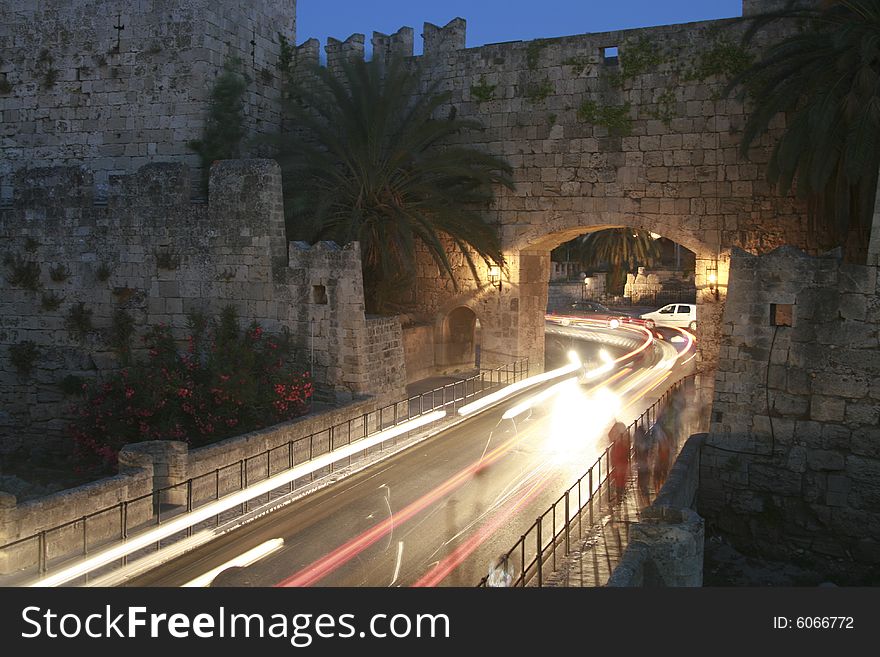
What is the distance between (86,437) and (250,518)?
4423 mm

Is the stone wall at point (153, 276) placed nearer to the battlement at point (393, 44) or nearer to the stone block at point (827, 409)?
the battlement at point (393, 44)

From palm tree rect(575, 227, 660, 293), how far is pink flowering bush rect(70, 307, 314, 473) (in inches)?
1023

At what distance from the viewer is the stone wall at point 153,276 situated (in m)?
14.3

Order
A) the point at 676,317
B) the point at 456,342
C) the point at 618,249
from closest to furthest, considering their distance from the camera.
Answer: the point at 456,342 → the point at 676,317 → the point at 618,249

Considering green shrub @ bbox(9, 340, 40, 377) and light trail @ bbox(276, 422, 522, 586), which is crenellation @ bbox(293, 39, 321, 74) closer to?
green shrub @ bbox(9, 340, 40, 377)

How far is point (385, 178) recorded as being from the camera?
1759 centimetres

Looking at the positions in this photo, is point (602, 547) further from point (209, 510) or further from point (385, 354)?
point (385, 354)

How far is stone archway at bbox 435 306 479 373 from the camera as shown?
65.3 ft

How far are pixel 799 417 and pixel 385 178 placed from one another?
10097 mm

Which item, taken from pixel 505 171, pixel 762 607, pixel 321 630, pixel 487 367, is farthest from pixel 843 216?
pixel 321 630

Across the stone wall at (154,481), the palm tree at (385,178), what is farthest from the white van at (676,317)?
the stone wall at (154,481)

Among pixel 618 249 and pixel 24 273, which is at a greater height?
pixel 618 249

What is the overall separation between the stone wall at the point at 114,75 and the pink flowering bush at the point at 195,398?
513cm

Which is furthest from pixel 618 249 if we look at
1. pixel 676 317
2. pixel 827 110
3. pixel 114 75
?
pixel 827 110
